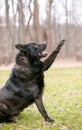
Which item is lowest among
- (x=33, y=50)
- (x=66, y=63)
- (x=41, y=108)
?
(x=66, y=63)

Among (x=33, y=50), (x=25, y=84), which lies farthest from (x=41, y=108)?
(x=33, y=50)

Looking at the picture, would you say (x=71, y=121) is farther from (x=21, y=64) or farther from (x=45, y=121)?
(x=21, y=64)

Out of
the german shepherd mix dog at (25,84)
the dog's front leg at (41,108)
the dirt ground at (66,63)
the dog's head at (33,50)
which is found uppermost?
the dog's head at (33,50)

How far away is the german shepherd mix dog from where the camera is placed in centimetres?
746

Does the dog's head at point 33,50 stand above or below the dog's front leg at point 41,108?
above

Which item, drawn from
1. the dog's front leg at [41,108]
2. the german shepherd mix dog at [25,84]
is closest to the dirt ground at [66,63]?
the german shepherd mix dog at [25,84]

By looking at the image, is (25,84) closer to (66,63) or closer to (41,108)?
(41,108)

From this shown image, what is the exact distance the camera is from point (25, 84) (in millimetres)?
7539

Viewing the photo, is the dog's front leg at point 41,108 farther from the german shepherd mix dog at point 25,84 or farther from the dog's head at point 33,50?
the dog's head at point 33,50

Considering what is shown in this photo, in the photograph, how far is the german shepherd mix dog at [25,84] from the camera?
294 inches

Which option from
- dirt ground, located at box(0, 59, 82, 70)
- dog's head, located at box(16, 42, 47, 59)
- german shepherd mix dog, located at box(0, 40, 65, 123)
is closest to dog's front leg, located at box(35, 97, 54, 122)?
german shepherd mix dog, located at box(0, 40, 65, 123)

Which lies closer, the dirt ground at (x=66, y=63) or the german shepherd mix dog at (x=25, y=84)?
the german shepherd mix dog at (x=25, y=84)

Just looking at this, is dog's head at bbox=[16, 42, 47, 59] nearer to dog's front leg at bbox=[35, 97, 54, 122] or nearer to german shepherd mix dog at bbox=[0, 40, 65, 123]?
german shepherd mix dog at bbox=[0, 40, 65, 123]

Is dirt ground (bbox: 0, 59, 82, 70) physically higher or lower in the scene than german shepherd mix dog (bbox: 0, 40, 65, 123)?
lower
